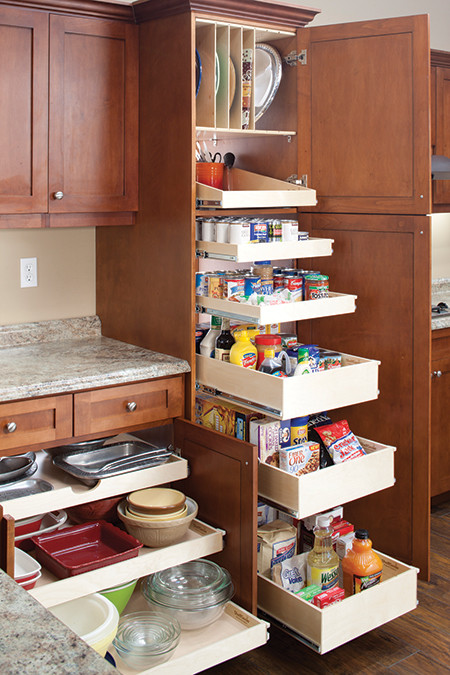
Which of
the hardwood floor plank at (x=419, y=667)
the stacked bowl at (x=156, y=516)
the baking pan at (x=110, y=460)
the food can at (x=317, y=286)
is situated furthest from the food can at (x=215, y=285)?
the hardwood floor plank at (x=419, y=667)

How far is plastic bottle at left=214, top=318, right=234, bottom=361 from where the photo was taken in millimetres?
2514

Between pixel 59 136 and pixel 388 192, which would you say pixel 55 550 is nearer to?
pixel 59 136

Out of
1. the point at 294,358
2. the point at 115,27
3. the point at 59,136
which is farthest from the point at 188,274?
the point at 115,27

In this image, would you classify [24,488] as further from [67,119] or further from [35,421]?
[67,119]

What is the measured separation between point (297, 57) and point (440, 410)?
1.63 meters

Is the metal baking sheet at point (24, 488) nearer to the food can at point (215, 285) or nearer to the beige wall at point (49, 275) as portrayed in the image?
the beige wall at point (49, 275)

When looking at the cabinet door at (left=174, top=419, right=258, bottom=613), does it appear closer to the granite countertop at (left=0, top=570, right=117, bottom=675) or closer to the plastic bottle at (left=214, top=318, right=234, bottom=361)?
the plastic bottle at (left=214, top=318, right=234, bottom=361)

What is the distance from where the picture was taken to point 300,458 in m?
2.39

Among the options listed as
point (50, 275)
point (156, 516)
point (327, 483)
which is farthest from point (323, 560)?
point (50, 275)

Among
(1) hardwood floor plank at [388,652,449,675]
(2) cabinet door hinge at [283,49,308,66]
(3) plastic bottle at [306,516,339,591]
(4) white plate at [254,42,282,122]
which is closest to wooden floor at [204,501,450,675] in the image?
(1) hardwood floor plank at [388,652,449,675]

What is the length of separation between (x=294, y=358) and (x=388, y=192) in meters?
0.66

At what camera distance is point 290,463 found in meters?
2.37

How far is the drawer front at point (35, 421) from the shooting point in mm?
2135

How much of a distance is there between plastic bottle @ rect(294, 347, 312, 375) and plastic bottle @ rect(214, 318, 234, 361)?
0.24m
